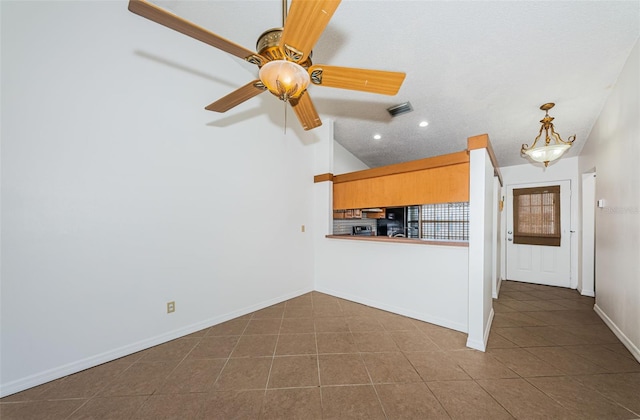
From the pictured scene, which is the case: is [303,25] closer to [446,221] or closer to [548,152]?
[548,152]

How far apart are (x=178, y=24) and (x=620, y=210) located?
414cm

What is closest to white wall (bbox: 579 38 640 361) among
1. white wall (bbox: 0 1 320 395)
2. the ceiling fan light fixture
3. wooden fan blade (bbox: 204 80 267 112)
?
the ceiling fan light fixture

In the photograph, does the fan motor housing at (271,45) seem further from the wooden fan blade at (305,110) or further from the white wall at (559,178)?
the white wall at (559,178)

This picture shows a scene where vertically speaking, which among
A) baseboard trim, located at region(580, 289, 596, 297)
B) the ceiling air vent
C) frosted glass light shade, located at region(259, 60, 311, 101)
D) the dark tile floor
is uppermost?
the ceiling air vent

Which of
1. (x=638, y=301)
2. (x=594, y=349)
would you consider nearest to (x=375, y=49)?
(x=638, y=301)

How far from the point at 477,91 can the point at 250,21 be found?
104 inches

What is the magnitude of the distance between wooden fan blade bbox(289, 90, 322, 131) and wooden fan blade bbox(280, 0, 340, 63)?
0.41 m

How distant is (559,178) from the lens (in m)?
4.41

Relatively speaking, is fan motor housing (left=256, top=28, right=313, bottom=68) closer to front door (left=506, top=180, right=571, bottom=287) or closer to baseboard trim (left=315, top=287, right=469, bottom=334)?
baseboard trim (left=315, top=287, right=469, bottom=334)

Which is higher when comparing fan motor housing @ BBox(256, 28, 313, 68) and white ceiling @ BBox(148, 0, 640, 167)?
white ceiling @ BBox(148, 0, 640, 167)

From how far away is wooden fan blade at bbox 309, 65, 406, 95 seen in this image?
4.53 feet

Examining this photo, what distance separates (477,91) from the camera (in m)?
2.75

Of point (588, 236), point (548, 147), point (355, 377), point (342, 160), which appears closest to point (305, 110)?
point (355, 377)

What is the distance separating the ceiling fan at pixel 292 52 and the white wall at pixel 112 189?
120 cm
